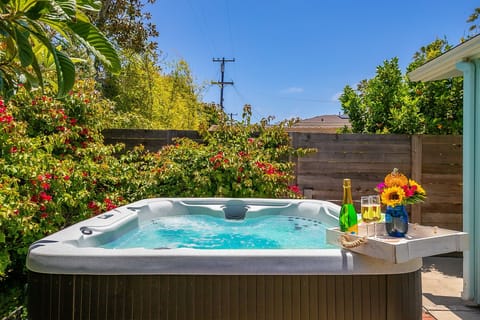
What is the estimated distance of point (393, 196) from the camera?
162 cm

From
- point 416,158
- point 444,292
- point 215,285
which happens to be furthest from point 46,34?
point 416,158

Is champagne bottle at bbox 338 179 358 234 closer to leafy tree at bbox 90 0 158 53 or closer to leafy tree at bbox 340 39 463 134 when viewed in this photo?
leafy tree at bbox 340 39 463 134

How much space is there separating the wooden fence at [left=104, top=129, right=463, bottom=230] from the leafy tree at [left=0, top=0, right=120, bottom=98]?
2950 mm

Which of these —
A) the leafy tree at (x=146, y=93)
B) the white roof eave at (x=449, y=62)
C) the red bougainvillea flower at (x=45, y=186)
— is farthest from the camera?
the leafy tree at (x=146, y=93)

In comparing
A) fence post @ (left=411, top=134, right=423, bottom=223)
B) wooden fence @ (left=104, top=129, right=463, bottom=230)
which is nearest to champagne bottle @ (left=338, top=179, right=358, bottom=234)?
wooden fence @ (left=104, top=129, right=463, bottom=230)

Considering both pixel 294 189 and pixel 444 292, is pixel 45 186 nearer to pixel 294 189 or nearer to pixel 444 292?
pixel 294 189

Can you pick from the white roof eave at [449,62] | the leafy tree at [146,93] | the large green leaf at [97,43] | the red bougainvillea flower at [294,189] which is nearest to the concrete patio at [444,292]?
the red bougainvillea flower at [294,189]

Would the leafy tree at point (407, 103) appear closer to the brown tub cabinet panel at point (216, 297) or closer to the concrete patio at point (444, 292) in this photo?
the concrete patio at point (444, 292)

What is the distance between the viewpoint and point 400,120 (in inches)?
179

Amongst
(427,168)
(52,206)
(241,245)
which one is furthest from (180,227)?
(427,168)

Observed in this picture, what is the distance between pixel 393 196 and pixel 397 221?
0.50ft

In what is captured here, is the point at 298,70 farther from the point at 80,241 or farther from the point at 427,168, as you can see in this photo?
the point at 80,241

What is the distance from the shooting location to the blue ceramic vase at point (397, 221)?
167 centimetres

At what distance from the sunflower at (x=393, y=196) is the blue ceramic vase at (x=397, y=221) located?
7 centimetres
